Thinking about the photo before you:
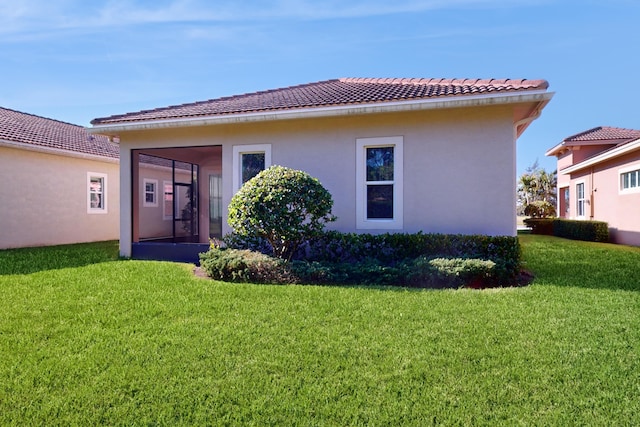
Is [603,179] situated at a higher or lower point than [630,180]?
higher

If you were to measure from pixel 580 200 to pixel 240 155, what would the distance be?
18297 mm

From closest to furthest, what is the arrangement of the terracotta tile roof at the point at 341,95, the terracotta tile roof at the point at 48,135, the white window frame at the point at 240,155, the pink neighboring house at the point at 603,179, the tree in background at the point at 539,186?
the terracotta tile roof at the point at 341,95
the white window frame at the point at 240,155
the terracotta tile roof at the point at 48,135
the pink neighboring house at the point at 603,179
the tree in background at the point at 539,186

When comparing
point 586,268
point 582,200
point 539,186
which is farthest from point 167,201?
point 539,186

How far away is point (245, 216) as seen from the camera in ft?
24.7

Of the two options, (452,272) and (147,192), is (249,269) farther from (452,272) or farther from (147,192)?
(147,192)

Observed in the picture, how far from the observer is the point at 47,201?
13.6 m

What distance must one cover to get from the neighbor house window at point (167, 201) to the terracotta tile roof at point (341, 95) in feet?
19.1

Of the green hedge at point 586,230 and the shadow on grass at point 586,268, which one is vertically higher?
the green hedge at point 586,230

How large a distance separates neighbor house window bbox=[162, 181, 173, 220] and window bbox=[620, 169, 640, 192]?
1810cm

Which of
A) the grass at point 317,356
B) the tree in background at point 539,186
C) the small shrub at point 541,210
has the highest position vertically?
the tree in background at point 539,186

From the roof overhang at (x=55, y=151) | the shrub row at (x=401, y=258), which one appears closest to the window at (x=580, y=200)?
the shrub row at (x=401, y=258)

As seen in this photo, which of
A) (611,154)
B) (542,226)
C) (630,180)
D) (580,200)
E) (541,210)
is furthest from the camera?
(541,210)

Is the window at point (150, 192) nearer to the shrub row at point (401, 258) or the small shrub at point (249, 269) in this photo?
the shrub row at point (401, 258)

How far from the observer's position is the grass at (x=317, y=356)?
2.87 meters
